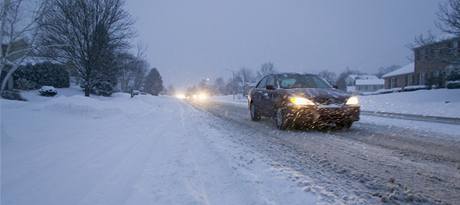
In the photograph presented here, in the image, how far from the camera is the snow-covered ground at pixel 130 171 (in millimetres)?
3537

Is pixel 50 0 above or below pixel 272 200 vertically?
above

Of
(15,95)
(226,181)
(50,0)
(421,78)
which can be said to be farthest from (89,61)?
(421,78)

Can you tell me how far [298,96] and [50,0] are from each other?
7.97m

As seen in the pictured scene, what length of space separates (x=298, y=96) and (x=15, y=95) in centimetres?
2016

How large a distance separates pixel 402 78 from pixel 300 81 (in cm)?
5233

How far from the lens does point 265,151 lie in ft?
20.4

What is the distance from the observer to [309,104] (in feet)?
28.3

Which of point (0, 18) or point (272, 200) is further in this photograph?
point (0, 18)

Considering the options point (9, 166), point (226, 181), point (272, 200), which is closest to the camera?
point (272, 200)

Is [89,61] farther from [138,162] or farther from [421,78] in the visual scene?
[421,78]

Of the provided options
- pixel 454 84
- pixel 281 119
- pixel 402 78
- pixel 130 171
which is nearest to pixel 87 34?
pixel 281 119

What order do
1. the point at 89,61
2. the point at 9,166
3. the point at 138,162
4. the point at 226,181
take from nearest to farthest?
the point at 226,181 < the point at 9,166 < the point at 138,162 < the point at 89,61

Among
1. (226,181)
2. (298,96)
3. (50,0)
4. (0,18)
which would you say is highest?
(50,0)

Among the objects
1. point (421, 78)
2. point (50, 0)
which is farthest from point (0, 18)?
point (421, 78)
